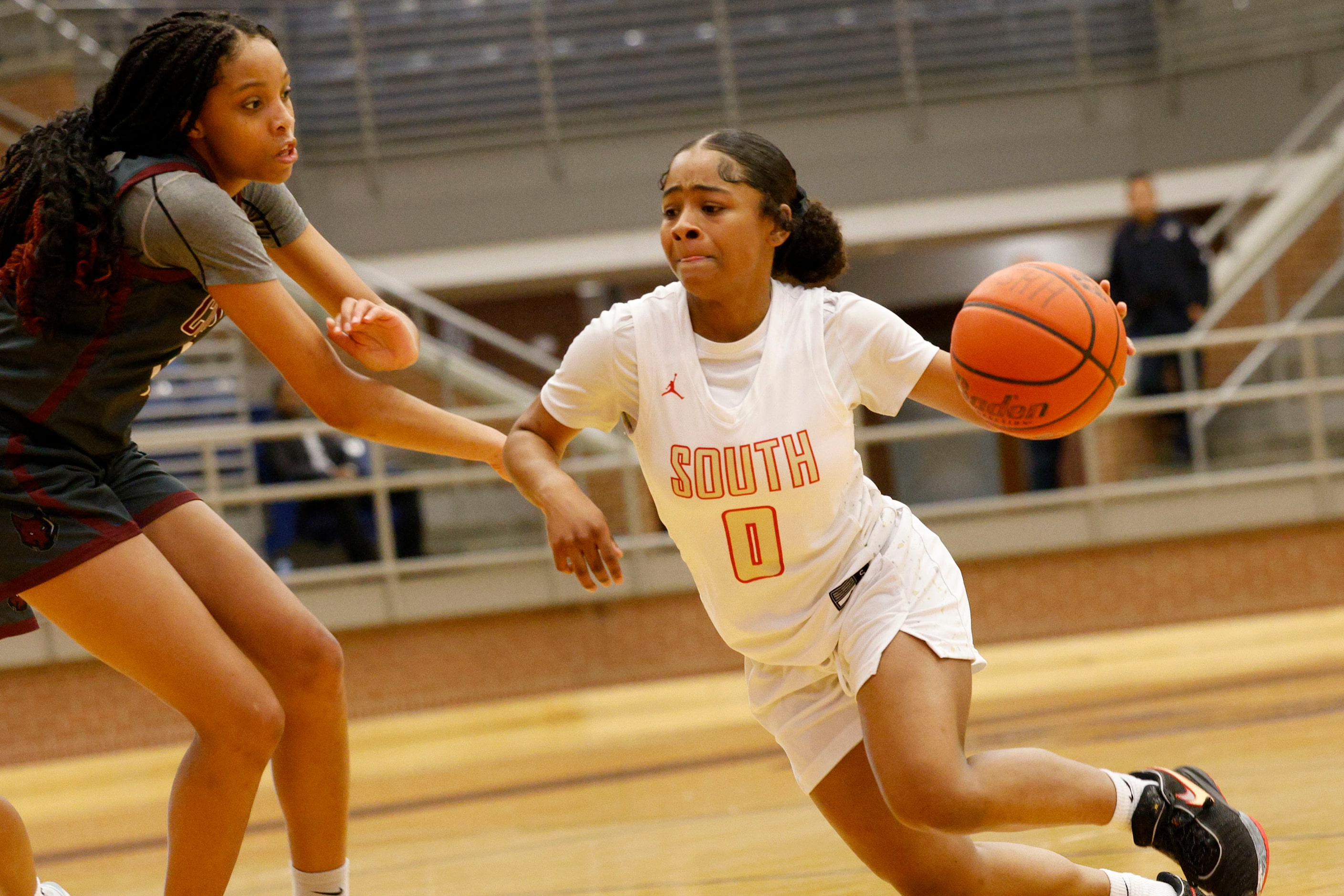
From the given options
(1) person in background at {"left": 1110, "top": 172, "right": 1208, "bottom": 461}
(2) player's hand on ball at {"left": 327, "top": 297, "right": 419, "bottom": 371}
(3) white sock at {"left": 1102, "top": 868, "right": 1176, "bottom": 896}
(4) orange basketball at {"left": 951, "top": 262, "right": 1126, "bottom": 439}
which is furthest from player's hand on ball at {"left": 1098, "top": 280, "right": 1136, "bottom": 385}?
(1) person in background at {"left": 1110, "top": 172, "right": 1208, "bottom": 461}

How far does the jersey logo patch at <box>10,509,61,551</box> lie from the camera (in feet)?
7.34

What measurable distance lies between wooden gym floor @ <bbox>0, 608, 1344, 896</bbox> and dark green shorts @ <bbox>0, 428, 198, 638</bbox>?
5.19 ft

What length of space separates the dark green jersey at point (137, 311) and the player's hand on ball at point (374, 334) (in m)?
0.16

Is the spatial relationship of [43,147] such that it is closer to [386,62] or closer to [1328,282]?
[1328,282]

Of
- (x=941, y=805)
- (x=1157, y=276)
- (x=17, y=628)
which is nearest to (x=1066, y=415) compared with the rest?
(x=941, y=805)

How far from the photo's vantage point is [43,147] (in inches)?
91.0

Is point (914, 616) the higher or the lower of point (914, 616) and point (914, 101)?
the lower

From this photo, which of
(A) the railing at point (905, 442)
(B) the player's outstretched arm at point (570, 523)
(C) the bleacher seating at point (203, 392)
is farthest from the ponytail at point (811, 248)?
(C) the bleacher seating at point (203, 392)

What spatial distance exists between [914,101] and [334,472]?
6011 mm

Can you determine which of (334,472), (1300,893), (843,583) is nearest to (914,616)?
(843,583)

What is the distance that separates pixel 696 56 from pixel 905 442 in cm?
479

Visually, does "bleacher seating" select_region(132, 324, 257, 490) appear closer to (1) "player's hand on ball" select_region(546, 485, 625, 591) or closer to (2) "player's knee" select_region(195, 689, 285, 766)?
(2) "player's knee" select_region(195, 689, 285, 766)

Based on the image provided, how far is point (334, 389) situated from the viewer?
7.80 feet

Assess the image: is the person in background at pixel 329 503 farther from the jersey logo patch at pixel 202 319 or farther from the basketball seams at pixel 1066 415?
the basketball seams at pixel 1066 415
